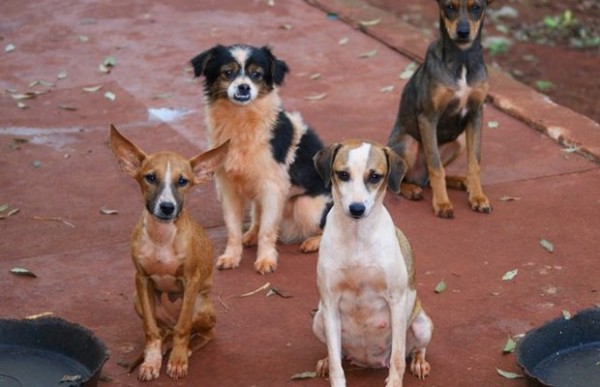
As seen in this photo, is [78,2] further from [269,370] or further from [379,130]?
[269,370]

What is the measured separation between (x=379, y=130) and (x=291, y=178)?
239 centimetres

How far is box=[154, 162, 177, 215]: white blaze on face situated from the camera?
20.2 ft

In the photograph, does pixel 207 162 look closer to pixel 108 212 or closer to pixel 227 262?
pixel 227 262

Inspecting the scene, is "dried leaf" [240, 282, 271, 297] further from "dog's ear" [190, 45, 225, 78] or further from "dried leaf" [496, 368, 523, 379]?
"dried leaf" [496, 368, 523, 379]

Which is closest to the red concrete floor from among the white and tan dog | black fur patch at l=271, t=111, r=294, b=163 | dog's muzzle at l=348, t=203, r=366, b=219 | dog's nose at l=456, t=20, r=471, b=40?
the white and tan dog

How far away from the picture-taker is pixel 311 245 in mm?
8055

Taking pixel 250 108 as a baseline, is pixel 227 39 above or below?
below

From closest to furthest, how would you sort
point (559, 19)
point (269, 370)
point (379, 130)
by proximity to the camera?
point (269, 370), point (379, 130), point (559, 19)

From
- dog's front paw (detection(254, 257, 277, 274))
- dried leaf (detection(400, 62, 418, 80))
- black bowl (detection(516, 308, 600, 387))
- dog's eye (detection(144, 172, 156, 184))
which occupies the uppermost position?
dog's eye (detection(144, 172, 156, 184))

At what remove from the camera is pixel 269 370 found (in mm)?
6469

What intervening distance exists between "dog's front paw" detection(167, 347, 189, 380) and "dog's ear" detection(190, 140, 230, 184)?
91 cm

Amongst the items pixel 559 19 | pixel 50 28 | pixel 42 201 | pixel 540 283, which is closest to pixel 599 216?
pixel 540 283

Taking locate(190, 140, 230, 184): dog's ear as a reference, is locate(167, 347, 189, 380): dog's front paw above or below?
below

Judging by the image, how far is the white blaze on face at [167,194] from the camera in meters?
6.14
